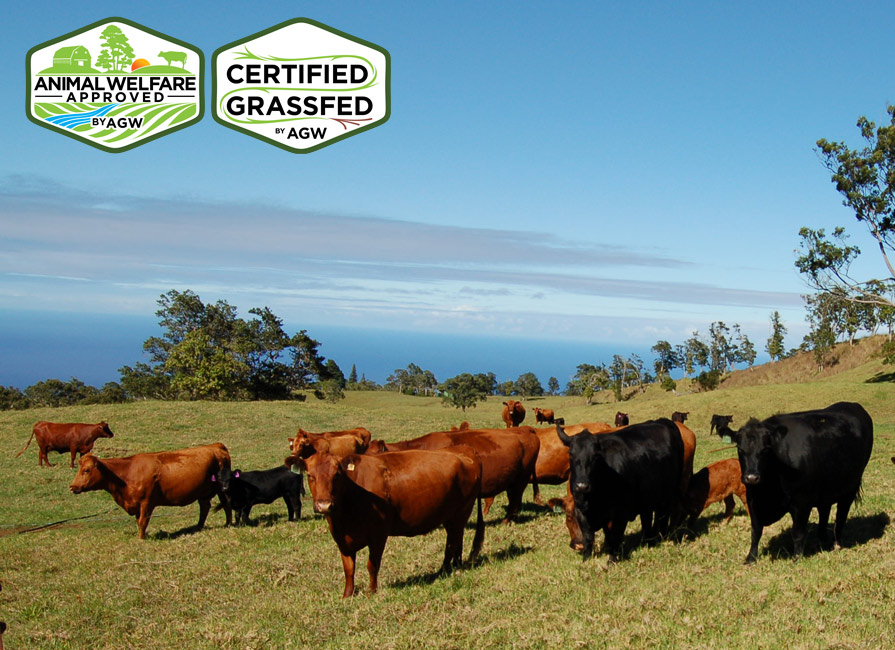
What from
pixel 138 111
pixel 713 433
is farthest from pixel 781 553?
pixel 713 433

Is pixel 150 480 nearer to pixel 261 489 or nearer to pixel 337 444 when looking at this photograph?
pixel 261 489

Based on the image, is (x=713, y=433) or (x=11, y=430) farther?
(x=11, y=430)

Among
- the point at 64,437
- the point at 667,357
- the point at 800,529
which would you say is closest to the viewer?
the point at 800,529

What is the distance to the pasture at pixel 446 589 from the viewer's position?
282 inches

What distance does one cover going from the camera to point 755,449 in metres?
9.19

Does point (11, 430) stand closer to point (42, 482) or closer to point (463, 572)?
point (42, 482)

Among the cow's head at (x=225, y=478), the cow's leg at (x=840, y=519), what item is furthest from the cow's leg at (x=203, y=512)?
the cow's leg at (x=840, y=519)

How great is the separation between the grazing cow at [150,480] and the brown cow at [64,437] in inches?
494

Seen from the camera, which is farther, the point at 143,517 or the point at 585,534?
the point at 143,517

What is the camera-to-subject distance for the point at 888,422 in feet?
99.4

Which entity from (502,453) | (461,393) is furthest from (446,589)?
(461,393)

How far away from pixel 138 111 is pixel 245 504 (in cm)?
834

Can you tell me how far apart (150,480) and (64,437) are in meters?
13.9

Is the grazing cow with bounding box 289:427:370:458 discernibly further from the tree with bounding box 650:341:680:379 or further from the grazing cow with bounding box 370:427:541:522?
the tree with bounding box 650:341:680:379
